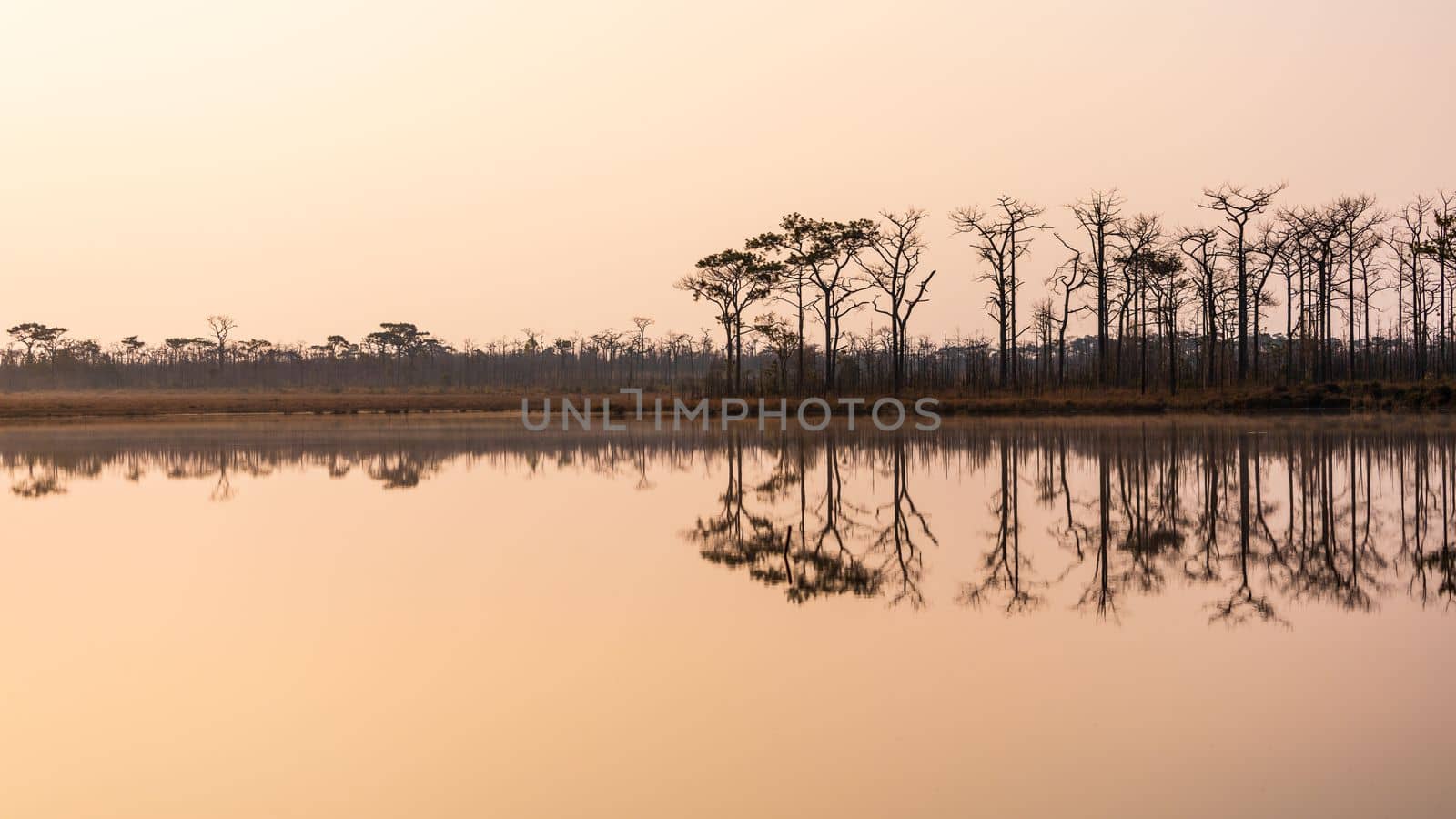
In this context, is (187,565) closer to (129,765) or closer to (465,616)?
(465,616)

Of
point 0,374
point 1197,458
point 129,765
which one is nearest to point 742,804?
point 129,765

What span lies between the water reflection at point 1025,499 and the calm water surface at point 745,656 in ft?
0.27

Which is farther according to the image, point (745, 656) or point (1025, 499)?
point (1025, 499)

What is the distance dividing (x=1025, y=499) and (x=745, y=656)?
27.4 feet

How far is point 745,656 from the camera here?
6.26 metres

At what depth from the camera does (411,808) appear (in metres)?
4.20

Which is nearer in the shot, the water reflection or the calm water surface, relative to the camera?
the calm water surface

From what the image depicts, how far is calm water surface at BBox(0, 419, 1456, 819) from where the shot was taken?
433cm

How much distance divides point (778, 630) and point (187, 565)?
5809 mm

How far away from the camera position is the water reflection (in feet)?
27.0

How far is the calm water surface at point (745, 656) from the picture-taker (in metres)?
4.33

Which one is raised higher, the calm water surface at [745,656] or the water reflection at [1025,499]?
the water reflection at [1025,499]

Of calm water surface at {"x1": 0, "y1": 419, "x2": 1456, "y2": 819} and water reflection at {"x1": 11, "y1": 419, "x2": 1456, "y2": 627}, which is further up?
water reflection at {"x1": 11, "y1": 419, "x2": 1456, "y2": 627}

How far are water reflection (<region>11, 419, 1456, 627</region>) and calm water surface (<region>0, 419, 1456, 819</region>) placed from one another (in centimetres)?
8
